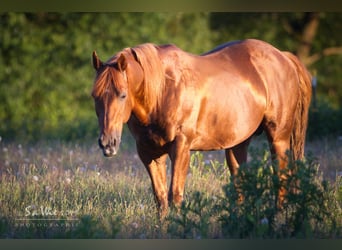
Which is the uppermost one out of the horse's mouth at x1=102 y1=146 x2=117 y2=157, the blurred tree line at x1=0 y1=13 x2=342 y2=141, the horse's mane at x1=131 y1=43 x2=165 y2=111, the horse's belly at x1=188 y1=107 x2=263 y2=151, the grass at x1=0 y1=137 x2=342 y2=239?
the blurred tree line at x1=0 y1=13 x2=342 y2=141

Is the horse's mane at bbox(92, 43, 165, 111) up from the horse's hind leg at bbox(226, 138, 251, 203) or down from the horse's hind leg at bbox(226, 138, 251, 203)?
up

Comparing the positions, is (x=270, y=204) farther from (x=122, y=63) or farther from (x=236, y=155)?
(x=236, y=155)

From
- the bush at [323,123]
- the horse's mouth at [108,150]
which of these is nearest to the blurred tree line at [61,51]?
the bush at [323,123]

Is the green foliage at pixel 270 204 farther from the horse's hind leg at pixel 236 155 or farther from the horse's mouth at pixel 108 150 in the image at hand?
the horse's hind leg at pixel 236 155

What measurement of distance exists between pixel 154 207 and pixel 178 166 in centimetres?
59

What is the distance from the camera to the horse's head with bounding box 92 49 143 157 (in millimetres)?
5969

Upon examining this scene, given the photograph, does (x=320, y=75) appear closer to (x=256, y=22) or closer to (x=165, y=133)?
(x=256, y=22)

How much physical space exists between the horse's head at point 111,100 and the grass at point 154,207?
597mm

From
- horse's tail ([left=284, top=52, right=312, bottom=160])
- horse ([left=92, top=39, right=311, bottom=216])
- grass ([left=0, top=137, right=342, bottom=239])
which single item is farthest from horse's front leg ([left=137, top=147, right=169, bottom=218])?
horse's tail ([left=284, top=52, right=312, bottom=160])

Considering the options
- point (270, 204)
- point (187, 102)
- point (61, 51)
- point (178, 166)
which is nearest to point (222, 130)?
point (187, 102)

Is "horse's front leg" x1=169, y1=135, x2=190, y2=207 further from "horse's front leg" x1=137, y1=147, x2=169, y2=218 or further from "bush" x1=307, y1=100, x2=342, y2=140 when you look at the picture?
"bush" x1=307, y1=100, x2=342, y2=140

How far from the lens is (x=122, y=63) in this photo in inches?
240

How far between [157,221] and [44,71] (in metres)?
8.23

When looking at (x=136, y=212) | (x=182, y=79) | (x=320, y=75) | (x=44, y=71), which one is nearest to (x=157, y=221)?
(x=136, y=212)
